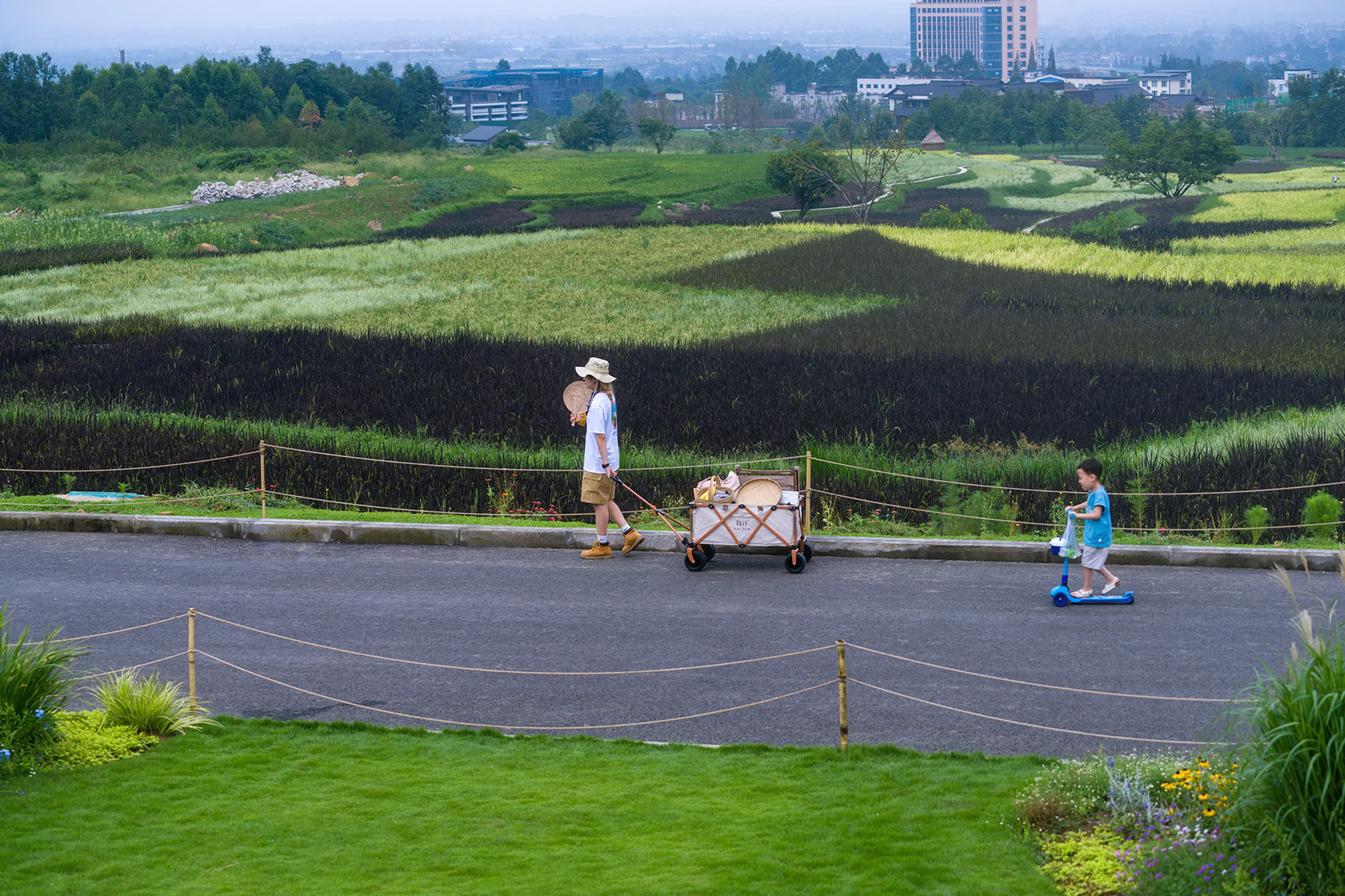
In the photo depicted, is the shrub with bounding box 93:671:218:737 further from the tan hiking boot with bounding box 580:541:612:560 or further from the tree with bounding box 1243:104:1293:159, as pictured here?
the tree with bounding box 1243:104:1293:159

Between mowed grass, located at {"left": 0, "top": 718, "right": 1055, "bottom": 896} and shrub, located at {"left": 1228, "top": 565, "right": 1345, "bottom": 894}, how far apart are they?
3.21 feet

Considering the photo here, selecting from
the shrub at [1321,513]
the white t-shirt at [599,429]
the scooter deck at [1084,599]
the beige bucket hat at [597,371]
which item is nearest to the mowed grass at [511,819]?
the scooter deck at [1084,599]

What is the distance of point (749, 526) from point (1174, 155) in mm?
81501

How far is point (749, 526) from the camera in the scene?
12391 millimetres

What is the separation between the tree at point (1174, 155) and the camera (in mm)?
83000

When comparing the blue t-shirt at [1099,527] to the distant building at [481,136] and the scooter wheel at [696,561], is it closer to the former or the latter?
the scooter wheel at [696,561]

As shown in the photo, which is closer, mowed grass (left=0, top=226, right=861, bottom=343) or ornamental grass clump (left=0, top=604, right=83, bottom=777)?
ornamental grass clump (left=0, top=604, right=83, bottom=777)

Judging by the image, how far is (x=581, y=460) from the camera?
1742cm

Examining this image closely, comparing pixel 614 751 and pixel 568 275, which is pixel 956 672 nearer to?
pixel 614 751

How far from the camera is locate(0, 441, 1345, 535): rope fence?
1405 cm

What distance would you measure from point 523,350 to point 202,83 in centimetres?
11641

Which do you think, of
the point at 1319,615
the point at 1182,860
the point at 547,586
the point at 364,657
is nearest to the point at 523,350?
the point at 547,586

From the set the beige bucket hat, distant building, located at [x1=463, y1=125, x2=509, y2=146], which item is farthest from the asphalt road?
distant building, located at [x1=463, y1=125, x2=509, y2=146]

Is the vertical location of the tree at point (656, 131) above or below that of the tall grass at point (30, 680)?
above
